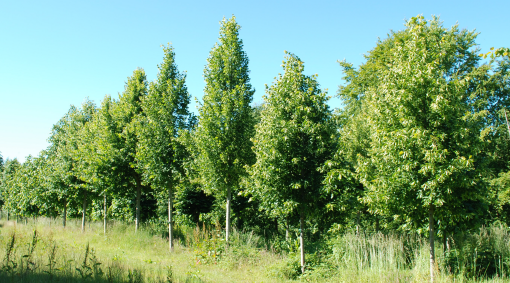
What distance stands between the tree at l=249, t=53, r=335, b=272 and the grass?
4.19 ft

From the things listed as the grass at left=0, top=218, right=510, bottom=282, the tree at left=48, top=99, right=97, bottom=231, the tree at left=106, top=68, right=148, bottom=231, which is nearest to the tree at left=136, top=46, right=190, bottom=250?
the tree at left=106, top=68, right=148, bottom=231

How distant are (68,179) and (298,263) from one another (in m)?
18.3

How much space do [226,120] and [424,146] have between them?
24.3ft

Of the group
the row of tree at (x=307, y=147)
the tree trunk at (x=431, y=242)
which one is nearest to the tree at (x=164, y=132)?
the row of tree at (x=307, y=147)

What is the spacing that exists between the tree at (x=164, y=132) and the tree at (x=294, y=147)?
5.77 m

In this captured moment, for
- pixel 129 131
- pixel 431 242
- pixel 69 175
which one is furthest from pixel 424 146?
pixel 69 175

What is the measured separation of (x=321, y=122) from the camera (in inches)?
400

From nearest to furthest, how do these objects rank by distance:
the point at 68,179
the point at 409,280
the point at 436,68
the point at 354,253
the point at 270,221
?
the point at 409,280 < the point at 436,68 < the point at 354,253 < the point at 270,221 < the point at 68,179

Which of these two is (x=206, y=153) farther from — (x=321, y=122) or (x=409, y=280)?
(x=409, y=280)

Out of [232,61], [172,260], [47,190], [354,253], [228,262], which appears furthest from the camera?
[47,190]

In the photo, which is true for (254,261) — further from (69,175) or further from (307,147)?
(69,175)

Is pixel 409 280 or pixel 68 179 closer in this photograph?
pixel 409 280

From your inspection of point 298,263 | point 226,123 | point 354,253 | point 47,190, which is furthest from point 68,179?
point 354,253

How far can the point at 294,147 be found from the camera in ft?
32.9
